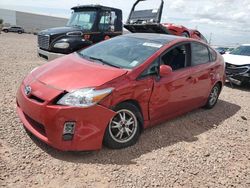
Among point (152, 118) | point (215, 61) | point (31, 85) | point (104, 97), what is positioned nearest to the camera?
point (104, 97)

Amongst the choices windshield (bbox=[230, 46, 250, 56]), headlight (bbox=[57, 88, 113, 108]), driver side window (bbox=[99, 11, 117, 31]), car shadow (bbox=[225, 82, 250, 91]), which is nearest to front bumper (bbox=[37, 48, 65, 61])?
driver side window (bbox=[99, 11, 117, 31])

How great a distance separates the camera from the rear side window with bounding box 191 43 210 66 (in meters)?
5.44

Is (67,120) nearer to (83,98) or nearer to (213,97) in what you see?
(83,98)

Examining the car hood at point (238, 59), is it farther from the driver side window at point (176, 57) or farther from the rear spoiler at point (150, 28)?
the driver side window at point (176, 57)

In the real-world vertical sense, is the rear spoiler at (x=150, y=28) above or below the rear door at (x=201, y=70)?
above

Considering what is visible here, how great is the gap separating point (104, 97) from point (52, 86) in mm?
689

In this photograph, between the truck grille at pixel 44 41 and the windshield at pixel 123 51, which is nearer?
the windshield at pixel 123 51

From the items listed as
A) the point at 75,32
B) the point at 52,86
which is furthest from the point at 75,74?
the point at 75,32

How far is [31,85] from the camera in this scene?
12.9 feet

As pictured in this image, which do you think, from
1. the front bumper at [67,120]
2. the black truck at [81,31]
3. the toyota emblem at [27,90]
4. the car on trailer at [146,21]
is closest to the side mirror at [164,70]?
the front bumper at [67,120]

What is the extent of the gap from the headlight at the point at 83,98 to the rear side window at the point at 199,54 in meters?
2.42

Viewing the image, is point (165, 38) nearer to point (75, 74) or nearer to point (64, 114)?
point (75, 74)

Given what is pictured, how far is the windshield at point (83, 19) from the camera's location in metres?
9.41

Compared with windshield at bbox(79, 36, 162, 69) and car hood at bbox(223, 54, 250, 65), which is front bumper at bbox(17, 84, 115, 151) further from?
car hood at bbox(223, 54, 250, 65)
